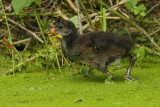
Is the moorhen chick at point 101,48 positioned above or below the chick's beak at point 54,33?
below

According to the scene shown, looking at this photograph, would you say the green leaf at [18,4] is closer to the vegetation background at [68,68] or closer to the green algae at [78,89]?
the vegetation background at [68,68]

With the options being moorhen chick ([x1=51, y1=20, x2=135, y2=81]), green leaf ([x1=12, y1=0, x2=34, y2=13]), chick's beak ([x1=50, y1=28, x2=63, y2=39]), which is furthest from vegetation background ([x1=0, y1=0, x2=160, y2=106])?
moorhen chick ([x1=51, y1=20, x2=135, y2=81])

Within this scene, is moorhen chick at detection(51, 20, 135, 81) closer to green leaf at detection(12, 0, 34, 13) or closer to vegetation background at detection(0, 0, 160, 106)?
vegetation background at detection(0, 0, 160, 106)

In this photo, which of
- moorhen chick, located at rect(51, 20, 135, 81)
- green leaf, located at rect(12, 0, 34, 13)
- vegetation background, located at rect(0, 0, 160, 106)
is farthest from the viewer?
green leaf, located at rect(12, 0, 34, 13)

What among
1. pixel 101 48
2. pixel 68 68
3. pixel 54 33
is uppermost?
pixel 54 33

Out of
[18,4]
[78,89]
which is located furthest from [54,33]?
[78,89]

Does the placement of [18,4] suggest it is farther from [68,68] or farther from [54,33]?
[68,68]

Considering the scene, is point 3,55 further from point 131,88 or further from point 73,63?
point 131,88

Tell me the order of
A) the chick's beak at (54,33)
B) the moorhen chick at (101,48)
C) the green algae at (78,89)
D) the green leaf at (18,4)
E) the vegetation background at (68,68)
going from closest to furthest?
the green algae at (78,89), the vegetation background at (68,68), the moorhen chick at (101,48), the chick's beak at (54,33), the green leaf at (18,4)

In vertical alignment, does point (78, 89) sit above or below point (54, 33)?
below

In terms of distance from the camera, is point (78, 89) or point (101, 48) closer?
point (78, 89)

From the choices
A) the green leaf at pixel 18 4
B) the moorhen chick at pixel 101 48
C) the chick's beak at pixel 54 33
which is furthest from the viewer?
the green leaf at pixel 18 4

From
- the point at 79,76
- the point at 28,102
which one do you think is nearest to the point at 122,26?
the point at 79,76

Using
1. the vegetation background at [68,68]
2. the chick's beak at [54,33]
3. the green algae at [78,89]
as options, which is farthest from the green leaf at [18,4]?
the green algae at [78,89]
